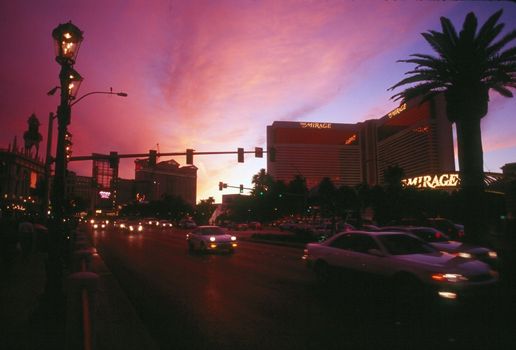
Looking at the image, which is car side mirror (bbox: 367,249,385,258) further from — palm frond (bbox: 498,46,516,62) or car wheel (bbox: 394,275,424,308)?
palm frond (bbox: 498,46,516,62)

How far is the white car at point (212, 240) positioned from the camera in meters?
20.2

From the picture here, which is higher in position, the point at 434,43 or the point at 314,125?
the point at 314,125

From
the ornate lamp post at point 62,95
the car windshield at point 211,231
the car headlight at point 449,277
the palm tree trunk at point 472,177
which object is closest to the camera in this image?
the car headlight at point 449,277

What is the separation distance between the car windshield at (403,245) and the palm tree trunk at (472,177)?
1044cm

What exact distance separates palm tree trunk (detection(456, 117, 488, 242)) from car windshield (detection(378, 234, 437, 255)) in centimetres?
1044

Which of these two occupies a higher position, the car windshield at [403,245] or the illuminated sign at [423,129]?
the illuminated sign at [423,129]

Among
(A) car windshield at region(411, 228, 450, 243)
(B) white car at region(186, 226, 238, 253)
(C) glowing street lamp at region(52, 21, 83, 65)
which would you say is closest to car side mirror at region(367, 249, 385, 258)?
(A) car windshield at region(411, 228, 450, 243)

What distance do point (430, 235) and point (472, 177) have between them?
6.94 meters

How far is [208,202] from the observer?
170m

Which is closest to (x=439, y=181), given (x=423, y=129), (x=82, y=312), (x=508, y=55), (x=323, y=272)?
(x=423, y=129)

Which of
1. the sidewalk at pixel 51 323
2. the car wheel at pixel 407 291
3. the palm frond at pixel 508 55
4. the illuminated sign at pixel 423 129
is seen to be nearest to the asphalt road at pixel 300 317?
the car wheel at pixel 407 291

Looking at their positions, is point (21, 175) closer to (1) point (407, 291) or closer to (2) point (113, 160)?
(2) point (113, 160)

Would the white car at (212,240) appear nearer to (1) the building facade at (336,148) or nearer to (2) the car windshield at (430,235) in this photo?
(2) the car windshield at (430,235)

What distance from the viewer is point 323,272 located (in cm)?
1044
